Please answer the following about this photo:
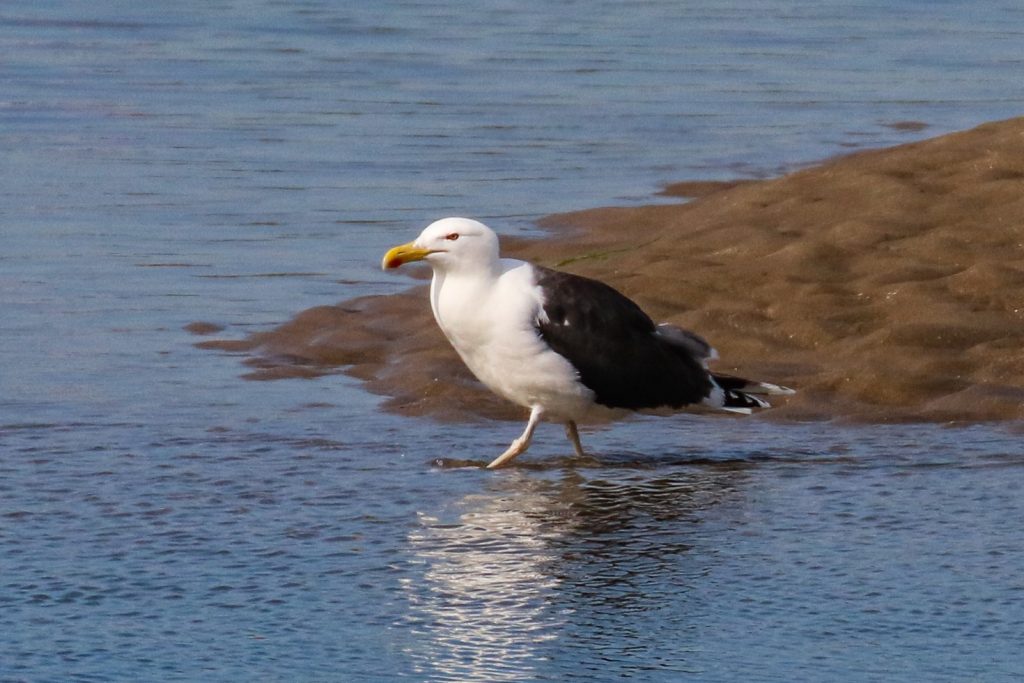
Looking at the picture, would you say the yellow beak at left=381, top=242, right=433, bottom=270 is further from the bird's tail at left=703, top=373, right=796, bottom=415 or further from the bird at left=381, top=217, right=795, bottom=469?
the bird's tail at left=703, top=373, right=796, bottom=415

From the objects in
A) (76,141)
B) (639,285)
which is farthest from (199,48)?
(639,285)

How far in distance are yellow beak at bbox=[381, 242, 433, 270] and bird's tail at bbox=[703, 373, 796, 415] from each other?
1.25 metres

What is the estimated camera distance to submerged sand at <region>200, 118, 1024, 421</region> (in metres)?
8.92

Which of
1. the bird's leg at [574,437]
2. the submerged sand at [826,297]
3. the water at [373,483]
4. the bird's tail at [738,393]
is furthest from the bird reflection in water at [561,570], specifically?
the submerged sand at [826,297]

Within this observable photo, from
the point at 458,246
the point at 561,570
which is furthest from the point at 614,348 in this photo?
the point at 561,570

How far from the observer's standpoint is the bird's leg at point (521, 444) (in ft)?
25.5

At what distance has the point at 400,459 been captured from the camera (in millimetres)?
7914

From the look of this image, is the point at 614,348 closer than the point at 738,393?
Yes

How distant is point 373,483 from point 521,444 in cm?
63

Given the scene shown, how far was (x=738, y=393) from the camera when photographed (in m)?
8.36

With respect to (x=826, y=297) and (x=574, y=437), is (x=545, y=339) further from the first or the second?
(x=826, y=297)

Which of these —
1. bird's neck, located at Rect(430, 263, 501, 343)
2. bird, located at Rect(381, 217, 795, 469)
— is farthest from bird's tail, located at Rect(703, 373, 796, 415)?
bird's neck, located at Rect(430, 263, 501, 343)

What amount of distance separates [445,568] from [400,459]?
5.39 feet

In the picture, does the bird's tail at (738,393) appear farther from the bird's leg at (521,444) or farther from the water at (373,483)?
the bird's leg at (521,444)
